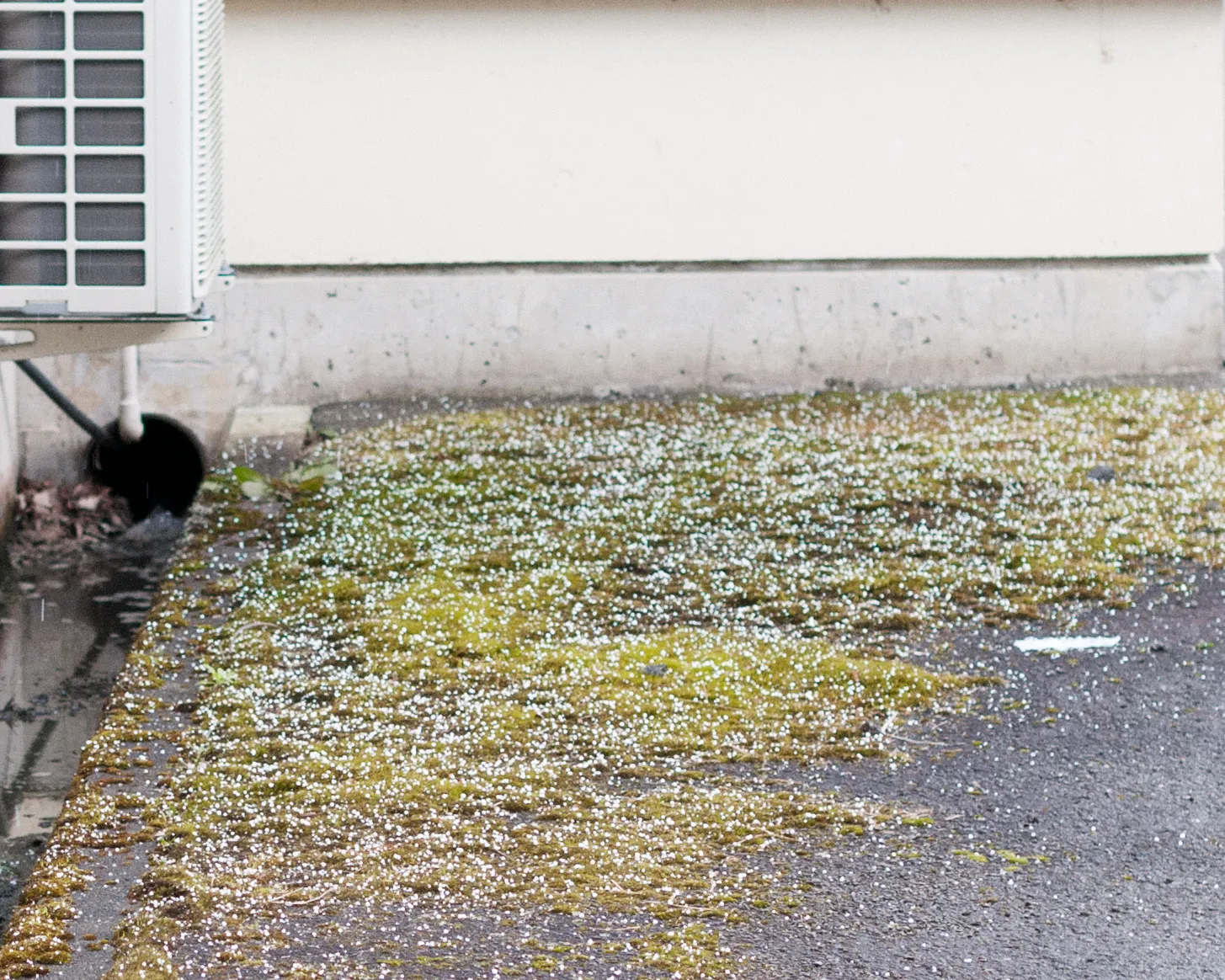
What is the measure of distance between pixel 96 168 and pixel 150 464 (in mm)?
3604

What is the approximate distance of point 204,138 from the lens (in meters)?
3.59

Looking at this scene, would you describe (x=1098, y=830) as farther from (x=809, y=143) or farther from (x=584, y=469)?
(x=809, y=143)

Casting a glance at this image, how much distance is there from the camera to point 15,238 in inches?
135

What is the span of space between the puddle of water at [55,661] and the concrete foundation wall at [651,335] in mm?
765

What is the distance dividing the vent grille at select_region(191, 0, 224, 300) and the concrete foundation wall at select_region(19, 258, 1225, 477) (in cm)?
287

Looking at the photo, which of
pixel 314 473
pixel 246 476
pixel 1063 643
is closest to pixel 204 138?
pixel 246 476

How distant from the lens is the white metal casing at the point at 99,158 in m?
3.39

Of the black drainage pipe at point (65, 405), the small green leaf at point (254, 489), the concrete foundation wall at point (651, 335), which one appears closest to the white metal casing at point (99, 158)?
the small green leaf at point (254, 489)

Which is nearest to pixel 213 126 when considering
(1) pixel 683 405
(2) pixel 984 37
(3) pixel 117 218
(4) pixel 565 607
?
(3) pixel 117 218

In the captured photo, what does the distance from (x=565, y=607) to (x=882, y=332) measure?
3.12m

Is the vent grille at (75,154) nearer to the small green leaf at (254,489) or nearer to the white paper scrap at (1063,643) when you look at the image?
the small green leaf at (254,489)

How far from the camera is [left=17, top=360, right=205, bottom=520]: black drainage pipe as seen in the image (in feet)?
22.1

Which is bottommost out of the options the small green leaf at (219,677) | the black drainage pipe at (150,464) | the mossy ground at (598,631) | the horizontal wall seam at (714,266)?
the black drainage pipe at (150,464)

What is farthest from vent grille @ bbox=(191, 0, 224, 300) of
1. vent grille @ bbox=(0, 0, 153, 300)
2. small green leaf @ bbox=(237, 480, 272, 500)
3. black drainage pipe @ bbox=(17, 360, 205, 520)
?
black drainage pipe @ bbox=(17, 360, 205, 520)
